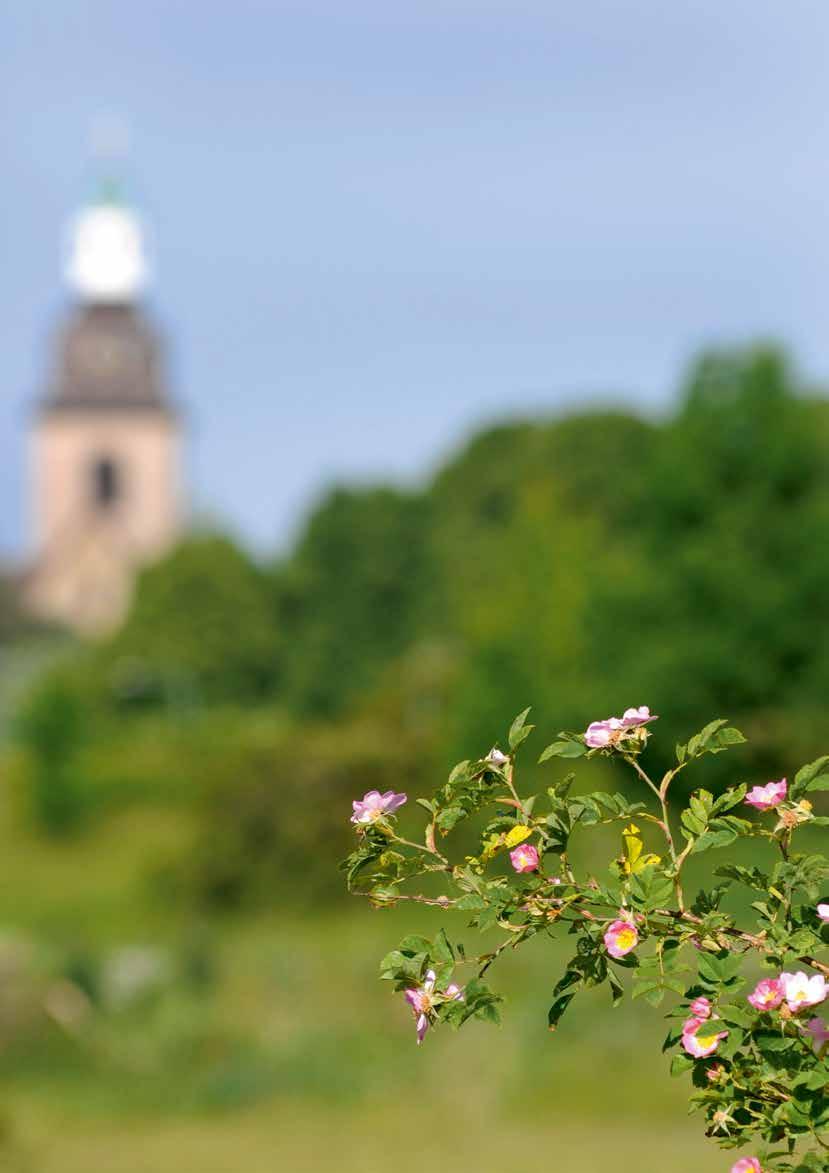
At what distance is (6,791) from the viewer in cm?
4362

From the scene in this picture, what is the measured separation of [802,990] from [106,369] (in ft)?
342

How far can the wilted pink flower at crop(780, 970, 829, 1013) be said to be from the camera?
7.64 feet

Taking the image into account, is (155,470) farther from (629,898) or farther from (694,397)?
(629,898)

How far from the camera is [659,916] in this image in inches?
97.4

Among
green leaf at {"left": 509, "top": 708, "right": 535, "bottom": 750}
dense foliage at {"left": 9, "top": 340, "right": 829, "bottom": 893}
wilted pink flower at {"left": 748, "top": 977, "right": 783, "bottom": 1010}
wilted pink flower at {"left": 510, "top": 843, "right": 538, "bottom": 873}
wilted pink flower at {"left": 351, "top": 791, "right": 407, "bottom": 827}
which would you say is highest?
dense foliage at {"left": 9, "top": 340, "right": 829, "bottom": 893}

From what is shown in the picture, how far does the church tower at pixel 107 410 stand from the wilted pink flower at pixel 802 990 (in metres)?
101

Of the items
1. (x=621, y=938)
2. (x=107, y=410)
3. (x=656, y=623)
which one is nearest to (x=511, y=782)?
(x=621, y=938)

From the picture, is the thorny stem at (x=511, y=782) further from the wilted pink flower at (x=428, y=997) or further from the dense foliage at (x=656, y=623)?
the dense foliage at (x=656, y=623)

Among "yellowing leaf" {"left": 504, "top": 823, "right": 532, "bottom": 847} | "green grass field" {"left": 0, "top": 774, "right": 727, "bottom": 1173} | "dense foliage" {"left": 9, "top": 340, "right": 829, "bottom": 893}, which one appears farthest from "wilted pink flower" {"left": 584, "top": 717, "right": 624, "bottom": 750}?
"dense foliage" {"left": 9, "top": 340, "right": 829, "bottom": 893}

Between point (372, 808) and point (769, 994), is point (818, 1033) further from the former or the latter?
point (372, 808)

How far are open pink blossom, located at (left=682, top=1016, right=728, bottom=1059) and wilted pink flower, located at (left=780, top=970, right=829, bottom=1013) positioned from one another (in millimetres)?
85

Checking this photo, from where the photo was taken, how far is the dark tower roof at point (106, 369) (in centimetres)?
10406

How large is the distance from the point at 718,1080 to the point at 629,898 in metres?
0.24

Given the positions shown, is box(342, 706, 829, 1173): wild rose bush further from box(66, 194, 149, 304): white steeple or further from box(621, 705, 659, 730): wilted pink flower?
box(66, 194, 149, 304): white steeple
